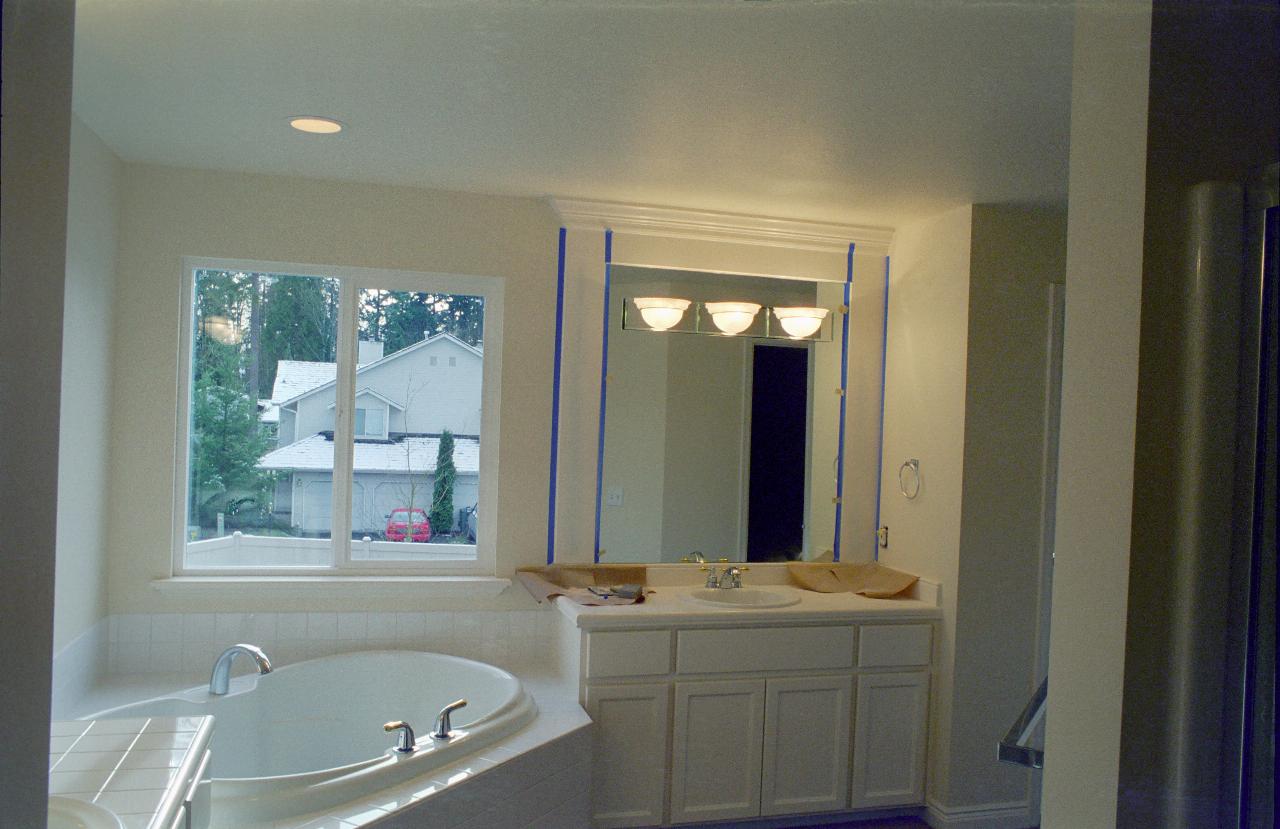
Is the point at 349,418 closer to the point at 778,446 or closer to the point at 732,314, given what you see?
the point at 732,314

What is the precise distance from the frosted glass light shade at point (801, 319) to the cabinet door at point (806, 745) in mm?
1436

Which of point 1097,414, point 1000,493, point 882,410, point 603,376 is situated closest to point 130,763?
point 1097,414

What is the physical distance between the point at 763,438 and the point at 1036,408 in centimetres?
109

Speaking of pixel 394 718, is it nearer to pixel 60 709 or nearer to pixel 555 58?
pixel 60 709

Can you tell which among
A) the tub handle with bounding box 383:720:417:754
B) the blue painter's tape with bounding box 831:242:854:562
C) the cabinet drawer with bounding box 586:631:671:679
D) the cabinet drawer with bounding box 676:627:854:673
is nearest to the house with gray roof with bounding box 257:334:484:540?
the cabinet drawer with bounding box 586:631:671:679

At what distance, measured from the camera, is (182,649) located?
338 cm

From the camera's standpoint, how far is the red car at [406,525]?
368cm

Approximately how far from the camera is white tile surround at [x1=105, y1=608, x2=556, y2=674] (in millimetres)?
3348

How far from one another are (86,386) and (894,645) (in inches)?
116

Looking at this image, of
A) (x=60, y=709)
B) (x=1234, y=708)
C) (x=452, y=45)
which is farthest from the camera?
(x=60, y=709)

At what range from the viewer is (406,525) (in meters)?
3.69

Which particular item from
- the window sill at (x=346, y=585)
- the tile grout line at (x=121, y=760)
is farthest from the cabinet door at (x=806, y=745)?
the tile grout line at (x=121, y=760)

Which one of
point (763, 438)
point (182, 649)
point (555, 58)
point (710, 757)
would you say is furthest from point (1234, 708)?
point (182, 649)

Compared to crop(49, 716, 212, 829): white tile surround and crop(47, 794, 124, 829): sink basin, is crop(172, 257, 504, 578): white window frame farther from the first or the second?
crop(47, 794, 124, 829): sink basin
